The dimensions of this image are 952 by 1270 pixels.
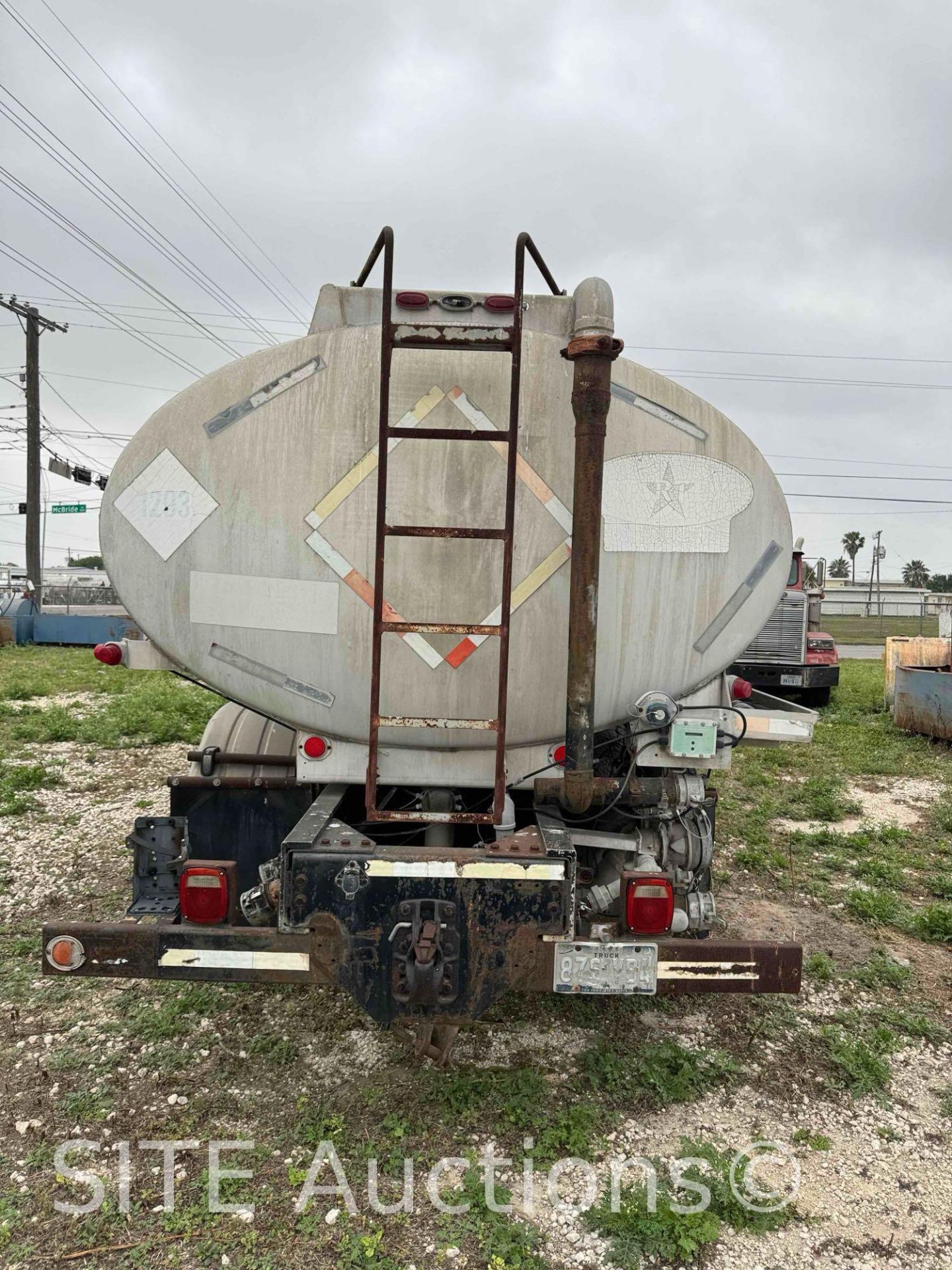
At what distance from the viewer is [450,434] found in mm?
2783

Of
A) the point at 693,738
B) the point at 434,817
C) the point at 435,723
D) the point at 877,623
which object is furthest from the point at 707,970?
the point at 877,623

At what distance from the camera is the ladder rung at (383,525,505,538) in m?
2.73

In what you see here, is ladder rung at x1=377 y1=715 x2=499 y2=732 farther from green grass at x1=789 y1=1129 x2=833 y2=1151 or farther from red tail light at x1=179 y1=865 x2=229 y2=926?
green grass at x1=789 y1=1129 x2=833 y2=1151

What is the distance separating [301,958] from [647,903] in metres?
1.19

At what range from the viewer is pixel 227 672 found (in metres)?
3.04

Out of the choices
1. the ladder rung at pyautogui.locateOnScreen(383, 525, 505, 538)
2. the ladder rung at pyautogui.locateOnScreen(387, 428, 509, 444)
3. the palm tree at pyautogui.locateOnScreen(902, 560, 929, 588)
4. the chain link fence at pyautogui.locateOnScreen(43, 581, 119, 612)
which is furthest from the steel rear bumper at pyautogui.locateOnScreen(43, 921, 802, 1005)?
the palm tree at pyautogui.locateOnScreen(902, 560, 929, 588)

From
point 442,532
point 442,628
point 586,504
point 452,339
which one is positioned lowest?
point 442,628

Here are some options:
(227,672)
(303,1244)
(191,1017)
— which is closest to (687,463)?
(227,672)

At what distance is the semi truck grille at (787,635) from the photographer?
12.9m

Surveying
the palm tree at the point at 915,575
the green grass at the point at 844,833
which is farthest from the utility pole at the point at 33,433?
the palm tree at the point at 915,575

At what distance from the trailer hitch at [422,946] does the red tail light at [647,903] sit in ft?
2.08

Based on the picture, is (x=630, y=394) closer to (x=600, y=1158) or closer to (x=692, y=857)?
(x=692, y=857)

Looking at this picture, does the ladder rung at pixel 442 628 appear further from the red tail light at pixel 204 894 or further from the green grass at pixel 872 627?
the green grass at pixel 872 627

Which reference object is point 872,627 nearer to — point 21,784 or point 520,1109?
point 21,784
